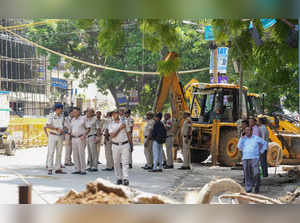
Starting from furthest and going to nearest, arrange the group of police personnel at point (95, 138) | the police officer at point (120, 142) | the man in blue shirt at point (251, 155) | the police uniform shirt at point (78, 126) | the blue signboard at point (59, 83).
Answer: the blue signboard at point (59, 83) < the police uniform shirt at point (78, 126) < the group of police personnel at point (95, 138) < the police officer at point (120, 142) < the man in blue shirt at point (251, 155)

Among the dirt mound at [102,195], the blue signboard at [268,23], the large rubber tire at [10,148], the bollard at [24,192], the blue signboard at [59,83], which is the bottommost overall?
the large rubber tire at [10,148]

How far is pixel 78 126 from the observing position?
1418 cm

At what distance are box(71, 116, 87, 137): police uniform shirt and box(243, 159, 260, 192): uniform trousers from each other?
4.86 metres

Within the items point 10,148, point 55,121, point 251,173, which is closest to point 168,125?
point 55,121


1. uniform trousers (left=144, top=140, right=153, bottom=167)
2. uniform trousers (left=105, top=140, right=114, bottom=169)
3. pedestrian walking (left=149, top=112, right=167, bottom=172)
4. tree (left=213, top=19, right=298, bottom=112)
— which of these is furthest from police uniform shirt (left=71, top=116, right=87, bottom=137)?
tree (left=213, top=19, right=298, bottom=112)

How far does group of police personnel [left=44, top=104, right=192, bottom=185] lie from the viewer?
1197cm

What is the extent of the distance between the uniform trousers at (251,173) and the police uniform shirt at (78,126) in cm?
486

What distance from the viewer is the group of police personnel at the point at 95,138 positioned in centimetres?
1197

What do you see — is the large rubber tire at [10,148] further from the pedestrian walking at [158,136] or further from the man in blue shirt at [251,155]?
the man in blue shirt at [251,155]

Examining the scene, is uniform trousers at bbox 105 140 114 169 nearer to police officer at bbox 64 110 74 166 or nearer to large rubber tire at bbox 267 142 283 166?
police officer at bbox 64 110 74 166

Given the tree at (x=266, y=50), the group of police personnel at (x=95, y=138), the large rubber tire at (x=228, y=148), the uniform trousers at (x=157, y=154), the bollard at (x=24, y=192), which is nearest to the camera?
the bollard at (x=24, y=192)

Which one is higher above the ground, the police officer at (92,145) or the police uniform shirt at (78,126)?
the police uniform shirt at (78,126)

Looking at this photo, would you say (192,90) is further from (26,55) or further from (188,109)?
(26,55)

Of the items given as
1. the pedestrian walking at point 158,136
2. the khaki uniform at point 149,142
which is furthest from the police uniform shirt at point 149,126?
the pedestrian walking at point 158,136
